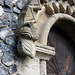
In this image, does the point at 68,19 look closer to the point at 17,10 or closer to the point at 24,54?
the point at 17,10

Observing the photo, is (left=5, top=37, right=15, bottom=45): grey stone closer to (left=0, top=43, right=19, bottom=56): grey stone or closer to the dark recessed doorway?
(left=0, top=43, right=19, bottom=56): grey stone

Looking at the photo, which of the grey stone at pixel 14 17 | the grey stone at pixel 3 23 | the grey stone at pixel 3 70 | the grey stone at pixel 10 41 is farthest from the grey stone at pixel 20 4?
the grey stone at pixel 3 70

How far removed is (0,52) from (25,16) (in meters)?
0.43

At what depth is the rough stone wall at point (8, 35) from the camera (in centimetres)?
156

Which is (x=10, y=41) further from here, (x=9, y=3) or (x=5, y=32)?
(x=9, y=3)

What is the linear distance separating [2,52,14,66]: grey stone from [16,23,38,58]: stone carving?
3.8 inches

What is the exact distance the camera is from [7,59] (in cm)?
157

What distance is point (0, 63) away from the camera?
1.53 meters

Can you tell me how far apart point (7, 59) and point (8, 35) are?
0.24 meters

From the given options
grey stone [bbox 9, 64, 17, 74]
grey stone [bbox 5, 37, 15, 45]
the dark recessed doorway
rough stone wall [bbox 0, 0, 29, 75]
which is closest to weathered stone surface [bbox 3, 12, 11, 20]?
rough stone wall [bbox 0, 0, 29, 75]

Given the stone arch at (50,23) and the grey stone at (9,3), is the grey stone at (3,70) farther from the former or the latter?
the grey stone at (9,3)

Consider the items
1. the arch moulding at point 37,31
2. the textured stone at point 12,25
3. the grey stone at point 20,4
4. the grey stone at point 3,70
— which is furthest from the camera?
the grey stone at point 20,4

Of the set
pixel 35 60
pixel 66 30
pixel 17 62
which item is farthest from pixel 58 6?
pixel 17 62

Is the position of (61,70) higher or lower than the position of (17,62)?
lower
